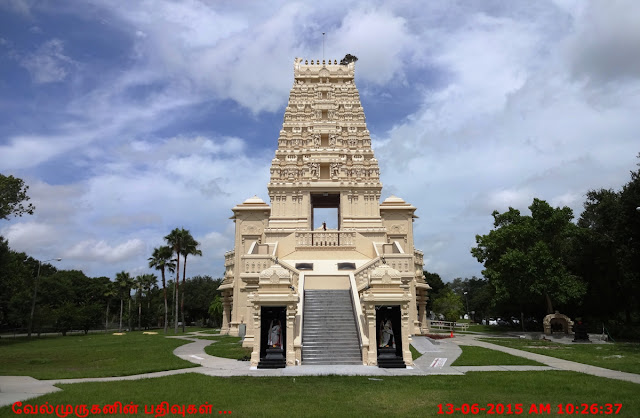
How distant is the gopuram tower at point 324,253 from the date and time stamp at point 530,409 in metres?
6.59

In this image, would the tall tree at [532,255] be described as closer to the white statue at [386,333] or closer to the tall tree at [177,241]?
the white statue at [386,333]

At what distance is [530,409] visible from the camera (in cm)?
937

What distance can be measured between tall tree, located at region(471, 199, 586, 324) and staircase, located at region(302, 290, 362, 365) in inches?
805

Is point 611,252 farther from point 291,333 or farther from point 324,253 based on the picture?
point 291,333

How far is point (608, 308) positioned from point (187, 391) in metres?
40.1

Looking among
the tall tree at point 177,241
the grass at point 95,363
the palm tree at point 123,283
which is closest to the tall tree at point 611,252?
the grass at point 95,363

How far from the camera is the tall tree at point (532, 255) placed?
3544 centimetres

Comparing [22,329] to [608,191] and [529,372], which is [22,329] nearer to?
[529,372]

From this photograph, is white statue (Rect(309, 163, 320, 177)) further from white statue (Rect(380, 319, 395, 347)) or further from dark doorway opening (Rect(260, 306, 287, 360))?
white statue (Rect(380, 319, 395, 347))

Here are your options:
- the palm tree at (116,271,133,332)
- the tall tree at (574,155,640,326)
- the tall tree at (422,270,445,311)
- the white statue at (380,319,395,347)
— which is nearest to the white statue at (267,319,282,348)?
the white statue at (380,319,395,347)

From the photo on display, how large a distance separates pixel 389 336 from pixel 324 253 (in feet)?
41.7

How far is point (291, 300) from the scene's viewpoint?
670 inches

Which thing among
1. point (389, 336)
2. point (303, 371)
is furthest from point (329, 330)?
point (303, 371)

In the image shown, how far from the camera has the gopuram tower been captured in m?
16.9
